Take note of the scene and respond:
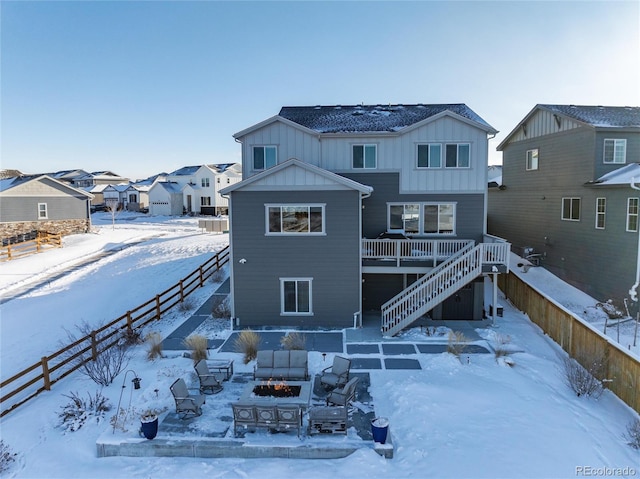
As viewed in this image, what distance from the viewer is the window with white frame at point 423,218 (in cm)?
1806

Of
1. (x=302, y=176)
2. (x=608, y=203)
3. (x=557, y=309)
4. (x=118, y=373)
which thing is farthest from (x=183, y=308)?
(x=608, y=203)

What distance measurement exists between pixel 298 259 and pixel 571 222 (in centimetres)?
1495

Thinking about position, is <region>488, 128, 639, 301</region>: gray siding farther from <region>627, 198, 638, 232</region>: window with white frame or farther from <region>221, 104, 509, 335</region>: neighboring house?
<region>221, 104, 509, 335</region>: neighboring house

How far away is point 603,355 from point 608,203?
34.6ft

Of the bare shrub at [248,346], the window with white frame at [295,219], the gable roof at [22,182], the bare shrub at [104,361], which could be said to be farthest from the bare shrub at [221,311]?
the gable roof at [22,182]

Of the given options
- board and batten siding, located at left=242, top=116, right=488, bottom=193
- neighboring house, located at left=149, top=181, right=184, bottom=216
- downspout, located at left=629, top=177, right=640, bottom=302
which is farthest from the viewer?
neighboring house, located at left=149, top=181, right=184, bottom=216

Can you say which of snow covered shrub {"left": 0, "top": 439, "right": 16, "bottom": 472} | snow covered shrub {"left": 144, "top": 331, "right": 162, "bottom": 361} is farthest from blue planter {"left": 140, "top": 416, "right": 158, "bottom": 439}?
snow covered shrub {"left": 144, "top": 331, "right": 162, "bottom": 361}

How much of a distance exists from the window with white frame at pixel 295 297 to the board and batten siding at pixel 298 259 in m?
0.17

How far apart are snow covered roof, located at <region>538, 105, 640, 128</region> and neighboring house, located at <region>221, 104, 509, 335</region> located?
5.99 metres

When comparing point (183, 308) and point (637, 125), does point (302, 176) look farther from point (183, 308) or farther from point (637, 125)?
point (637, 125)

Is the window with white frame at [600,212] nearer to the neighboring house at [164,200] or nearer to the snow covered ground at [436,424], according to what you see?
the snow covered ground at [436,424]

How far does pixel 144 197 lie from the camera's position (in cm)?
6950

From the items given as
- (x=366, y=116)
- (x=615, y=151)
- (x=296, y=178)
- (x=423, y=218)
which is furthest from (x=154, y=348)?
(x=615, y=151)

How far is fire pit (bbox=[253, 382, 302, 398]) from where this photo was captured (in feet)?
31.4
